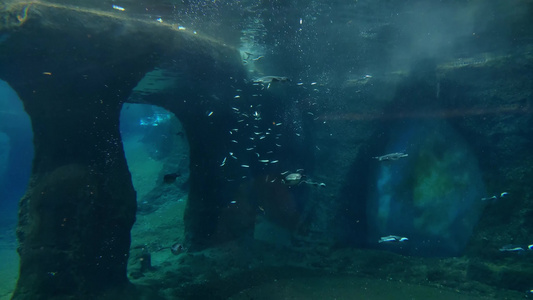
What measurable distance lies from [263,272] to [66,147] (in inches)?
293

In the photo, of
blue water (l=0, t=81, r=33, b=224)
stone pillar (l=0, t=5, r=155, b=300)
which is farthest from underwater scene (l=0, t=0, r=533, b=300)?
blue water (l=0, t=81, r=33, b=224)

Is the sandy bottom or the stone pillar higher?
the stone pillar

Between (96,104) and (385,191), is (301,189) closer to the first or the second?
(385,191)

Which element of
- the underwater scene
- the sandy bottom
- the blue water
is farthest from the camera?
the blue water

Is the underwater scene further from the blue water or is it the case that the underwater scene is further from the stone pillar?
the blue water

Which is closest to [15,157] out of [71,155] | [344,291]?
[71,155]

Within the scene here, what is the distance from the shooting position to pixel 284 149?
15.4 meters

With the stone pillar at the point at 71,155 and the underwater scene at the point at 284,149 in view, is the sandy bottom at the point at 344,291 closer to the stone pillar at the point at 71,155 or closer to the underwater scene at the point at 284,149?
the underwater scene at the point at 284,149

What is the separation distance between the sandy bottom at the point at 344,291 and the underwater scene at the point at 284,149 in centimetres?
7

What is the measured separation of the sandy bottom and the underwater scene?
71 millimetres

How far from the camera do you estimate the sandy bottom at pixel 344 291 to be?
27.2 ft

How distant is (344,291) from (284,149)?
26.7 ft

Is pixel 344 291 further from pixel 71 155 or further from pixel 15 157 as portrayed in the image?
pixel 15 157

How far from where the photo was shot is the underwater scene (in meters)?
7.86
